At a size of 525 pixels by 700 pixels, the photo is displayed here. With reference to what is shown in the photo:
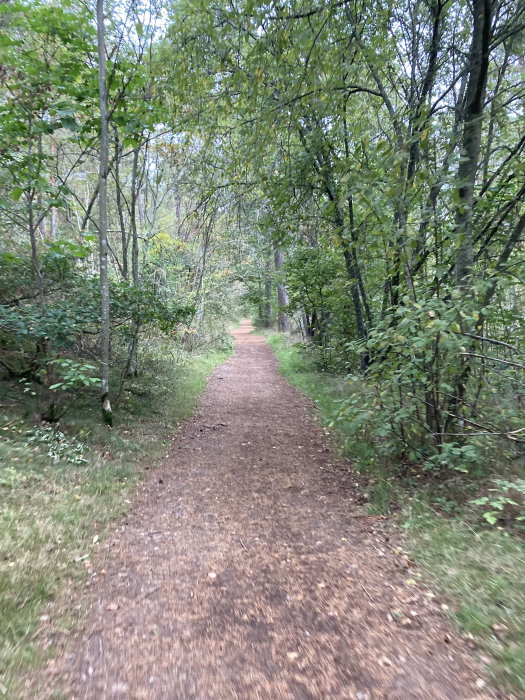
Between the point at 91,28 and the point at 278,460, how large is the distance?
6964 mm

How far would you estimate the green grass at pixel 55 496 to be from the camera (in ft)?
8.43

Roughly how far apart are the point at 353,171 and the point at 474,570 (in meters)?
4.30

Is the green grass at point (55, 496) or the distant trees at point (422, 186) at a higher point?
the distant trees at point (422, 186)

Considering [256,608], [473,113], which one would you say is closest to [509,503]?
[256,608]

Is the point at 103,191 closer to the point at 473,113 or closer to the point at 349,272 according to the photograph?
the point at 349,272

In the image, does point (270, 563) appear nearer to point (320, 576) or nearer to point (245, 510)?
point (320, 576)

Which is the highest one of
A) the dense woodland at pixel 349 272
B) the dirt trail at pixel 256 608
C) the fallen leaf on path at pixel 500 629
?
the dense woodland at pixel 349 272

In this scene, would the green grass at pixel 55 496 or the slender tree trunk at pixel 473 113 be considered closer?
the green grass at pixel 55 496

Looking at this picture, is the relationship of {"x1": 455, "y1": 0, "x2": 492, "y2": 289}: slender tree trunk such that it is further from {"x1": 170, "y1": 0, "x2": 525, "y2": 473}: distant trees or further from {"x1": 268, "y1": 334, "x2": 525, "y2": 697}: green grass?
{"x1": 268, "y1": 334, "x2": 525, "y2": 697}: green grass

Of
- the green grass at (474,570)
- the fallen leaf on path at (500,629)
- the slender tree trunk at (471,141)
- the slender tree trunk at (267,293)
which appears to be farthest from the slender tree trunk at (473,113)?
the slender tree trunk at (267,293)

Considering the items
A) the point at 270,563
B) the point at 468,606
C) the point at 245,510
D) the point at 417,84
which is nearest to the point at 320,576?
the point at 270,563

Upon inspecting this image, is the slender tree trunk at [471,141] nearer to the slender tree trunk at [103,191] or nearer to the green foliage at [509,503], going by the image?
the green foliage at [509,503]

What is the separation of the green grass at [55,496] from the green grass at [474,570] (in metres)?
2.71

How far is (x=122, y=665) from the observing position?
2.27m
